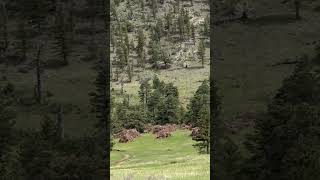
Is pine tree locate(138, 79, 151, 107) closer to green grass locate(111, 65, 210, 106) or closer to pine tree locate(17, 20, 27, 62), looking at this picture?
green grass locate(111, 65, 210, 106)

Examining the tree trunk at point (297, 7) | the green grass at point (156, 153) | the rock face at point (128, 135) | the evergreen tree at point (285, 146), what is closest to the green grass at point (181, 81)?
the tree trunk at point (297, 7)

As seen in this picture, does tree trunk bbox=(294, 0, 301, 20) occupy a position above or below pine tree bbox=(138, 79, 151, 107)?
above

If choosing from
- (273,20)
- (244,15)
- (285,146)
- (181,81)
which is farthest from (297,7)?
(285,146)

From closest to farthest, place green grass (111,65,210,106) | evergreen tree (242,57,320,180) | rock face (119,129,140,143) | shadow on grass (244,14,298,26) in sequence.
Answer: evergreen tree (242,57,320,180), rock face (119,129,140,143), shadow on grass (244,14,298,26), green grass (111,65,210,106)

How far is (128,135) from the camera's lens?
11112 cm

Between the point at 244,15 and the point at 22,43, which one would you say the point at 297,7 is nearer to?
the point at 244,15

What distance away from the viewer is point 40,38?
196125 mm

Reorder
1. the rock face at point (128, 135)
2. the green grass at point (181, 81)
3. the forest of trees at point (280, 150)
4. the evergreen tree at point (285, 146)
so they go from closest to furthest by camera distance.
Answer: the evergreen tree at point (285, 146)
the forest of trees at point (280, 150)
the rock face at point (128, 135)
the green grass at point (181, 81)

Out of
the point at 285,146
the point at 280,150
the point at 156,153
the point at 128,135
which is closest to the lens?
the point at 285,146

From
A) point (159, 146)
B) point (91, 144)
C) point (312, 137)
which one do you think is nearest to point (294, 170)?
point (312, 137)

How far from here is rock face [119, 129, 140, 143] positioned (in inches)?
4223

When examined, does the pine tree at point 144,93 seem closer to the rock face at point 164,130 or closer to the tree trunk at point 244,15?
the rock face at point 164,130

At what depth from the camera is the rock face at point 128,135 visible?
107262mm

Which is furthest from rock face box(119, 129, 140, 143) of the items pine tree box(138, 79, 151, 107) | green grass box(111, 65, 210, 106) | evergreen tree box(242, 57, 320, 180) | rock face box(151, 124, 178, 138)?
evergreen tree box(242, 57, 320, 180)
